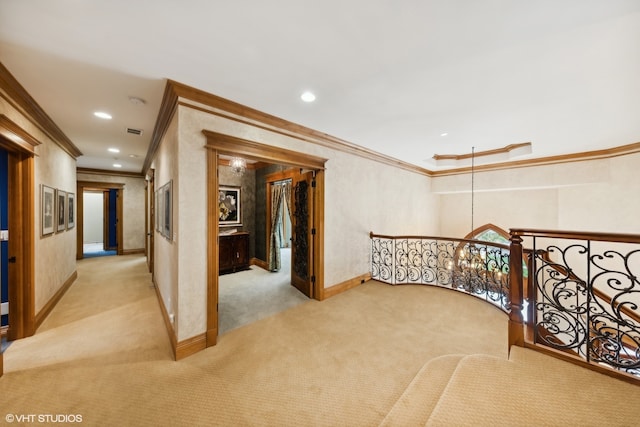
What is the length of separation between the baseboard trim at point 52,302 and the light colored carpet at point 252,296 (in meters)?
2.09

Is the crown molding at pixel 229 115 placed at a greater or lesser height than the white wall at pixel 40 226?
greater

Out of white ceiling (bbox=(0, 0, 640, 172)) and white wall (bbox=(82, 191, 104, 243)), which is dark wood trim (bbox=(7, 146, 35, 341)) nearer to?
white ceiling (bbox=(0, 0, 640, 172))

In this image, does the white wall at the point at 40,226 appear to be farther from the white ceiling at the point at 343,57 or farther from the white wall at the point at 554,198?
the white wall at the point at 554,198

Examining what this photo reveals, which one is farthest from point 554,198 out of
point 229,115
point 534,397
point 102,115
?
point 102,115

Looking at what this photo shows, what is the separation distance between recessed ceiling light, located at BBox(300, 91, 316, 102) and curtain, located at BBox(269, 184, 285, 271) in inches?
121

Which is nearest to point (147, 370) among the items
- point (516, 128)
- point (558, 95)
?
point (558, 95)

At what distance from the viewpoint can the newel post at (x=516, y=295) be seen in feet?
6.38

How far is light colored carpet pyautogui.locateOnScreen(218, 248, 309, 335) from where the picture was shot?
3.20 meters

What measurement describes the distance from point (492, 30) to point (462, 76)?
57 cm

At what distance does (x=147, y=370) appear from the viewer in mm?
2156

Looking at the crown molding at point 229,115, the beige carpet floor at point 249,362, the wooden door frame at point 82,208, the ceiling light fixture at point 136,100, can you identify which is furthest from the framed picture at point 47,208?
the wooden door frame at point 82,208

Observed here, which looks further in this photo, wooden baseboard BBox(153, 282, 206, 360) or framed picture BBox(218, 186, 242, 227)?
framed picture BBox(218, 186, 242, 227)

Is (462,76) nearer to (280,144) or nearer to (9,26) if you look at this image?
(280,144)

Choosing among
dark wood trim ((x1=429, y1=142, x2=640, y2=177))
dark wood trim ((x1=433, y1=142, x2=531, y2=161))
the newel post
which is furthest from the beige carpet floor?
dark wood trim ((x1=429, y1=142, x2=640, y2=177))
